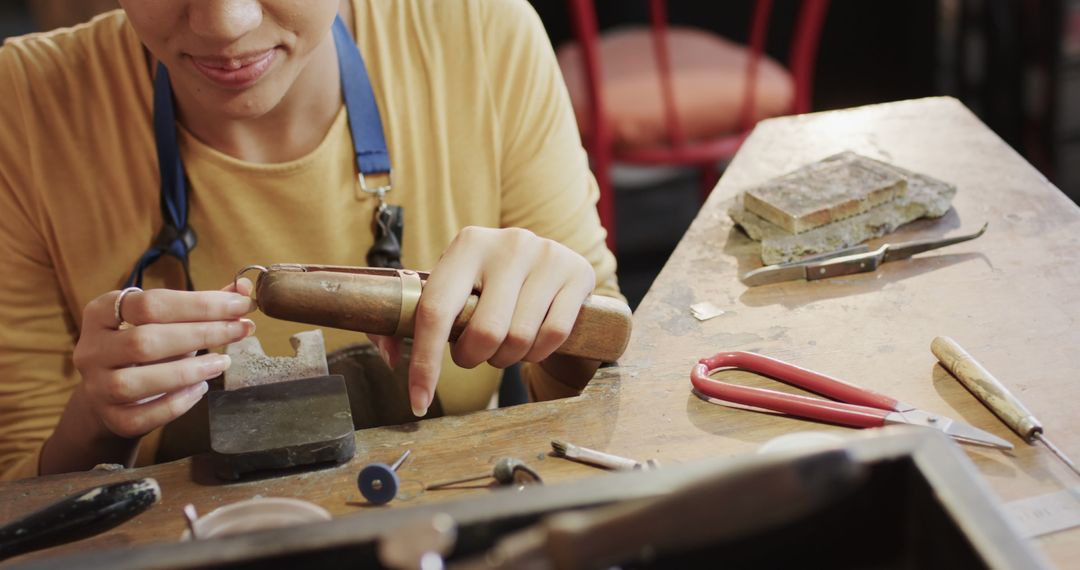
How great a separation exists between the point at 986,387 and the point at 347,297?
0.66m

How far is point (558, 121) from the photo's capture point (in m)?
1.64

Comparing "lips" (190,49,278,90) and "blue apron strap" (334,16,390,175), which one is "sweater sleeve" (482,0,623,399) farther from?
"lips" (190,49,278,90)

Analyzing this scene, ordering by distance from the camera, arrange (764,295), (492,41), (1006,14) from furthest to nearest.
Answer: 1. (1006,14)
2. (492,41)
3. (764,295)

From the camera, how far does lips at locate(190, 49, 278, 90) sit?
130 centimetres

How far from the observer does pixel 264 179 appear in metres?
1.50

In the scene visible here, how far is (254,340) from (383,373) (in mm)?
255

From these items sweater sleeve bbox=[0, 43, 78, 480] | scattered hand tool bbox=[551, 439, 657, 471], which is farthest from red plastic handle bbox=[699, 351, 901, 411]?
sweater sleeve bbox=[0, 43, 78, 480]

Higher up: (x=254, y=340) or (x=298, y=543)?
(x=298, y=543)

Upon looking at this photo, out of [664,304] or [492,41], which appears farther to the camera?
[492,41]

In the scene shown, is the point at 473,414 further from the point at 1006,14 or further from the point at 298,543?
the point at 1006,14

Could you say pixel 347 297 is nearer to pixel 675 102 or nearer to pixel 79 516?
pixel 79 516

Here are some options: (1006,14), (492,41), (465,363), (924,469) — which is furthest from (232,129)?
(1006,14)

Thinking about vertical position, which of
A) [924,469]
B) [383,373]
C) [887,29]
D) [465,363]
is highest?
[924,469]

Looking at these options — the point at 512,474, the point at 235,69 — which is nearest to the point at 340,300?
the point at 512,474
